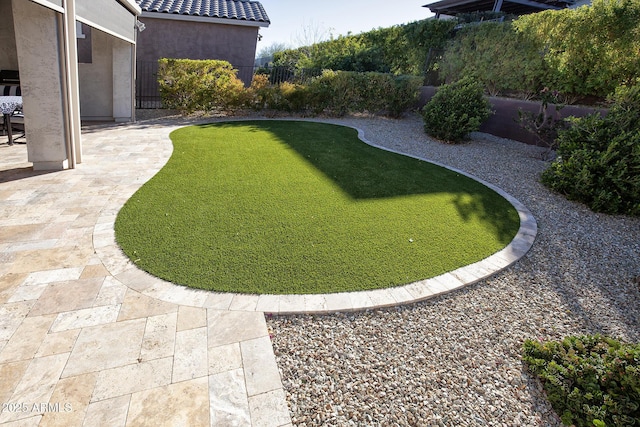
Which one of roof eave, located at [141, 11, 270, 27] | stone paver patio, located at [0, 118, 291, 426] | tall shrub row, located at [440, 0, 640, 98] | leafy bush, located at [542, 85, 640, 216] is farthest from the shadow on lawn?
roof eave, located at [141, 11, 270, 27]

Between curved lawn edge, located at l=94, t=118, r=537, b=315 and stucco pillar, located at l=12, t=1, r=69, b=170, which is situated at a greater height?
stucco pillar, located at l=12, t=1, r=69, b=170

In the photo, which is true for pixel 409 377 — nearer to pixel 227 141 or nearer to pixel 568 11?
pixel 227 141

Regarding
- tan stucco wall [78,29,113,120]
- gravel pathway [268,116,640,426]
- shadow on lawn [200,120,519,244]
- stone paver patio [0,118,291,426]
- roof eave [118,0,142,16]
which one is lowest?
stone paver patio [0,118,291,426]

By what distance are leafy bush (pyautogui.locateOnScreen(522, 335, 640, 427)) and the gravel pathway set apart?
116 mm

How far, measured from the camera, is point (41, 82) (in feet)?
17.1

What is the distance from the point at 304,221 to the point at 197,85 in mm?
8967

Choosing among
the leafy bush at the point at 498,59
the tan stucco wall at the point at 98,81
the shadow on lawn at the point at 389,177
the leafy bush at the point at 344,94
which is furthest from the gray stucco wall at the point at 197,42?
the leafy bush at the point at 498,59

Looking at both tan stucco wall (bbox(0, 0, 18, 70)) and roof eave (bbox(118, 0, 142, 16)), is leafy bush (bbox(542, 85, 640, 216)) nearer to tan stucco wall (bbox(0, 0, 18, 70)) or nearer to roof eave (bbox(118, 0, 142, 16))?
roof eave (bbox(118, 0, 142, 16))

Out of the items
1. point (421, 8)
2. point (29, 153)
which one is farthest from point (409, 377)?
point (421, 8)

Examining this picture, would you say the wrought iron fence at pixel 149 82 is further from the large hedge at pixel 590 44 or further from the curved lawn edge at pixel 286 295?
the curved lawn edge at pixel 286 295

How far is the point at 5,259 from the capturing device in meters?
3.37

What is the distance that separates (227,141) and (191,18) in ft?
27.9

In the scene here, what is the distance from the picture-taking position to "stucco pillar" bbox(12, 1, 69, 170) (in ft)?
16.2

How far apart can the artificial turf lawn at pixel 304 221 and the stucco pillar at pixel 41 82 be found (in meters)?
1.75
